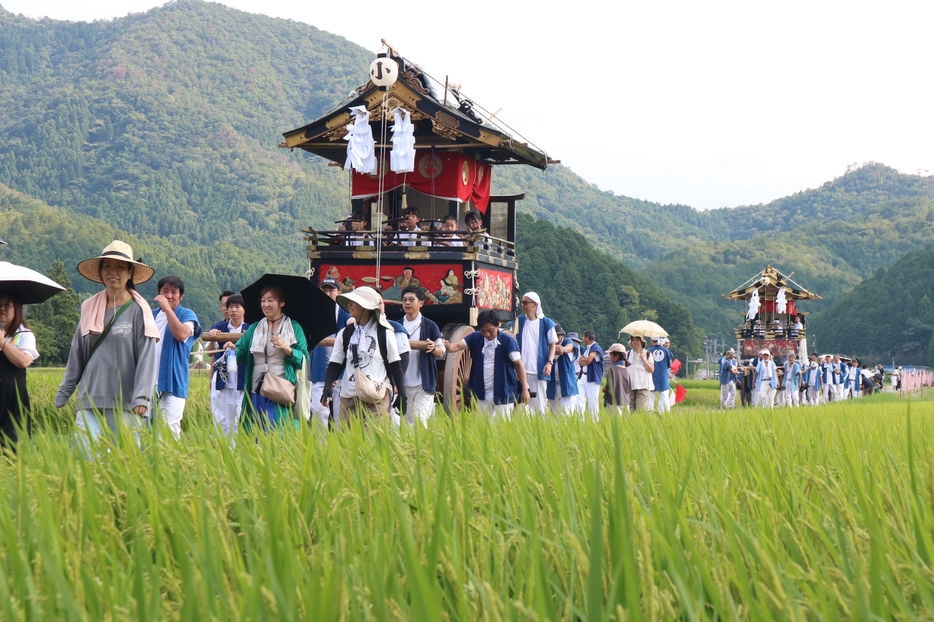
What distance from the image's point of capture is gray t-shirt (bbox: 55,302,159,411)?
524 centimetres

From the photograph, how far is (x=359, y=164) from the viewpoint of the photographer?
1384 centimetres

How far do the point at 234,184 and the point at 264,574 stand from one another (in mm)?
115055

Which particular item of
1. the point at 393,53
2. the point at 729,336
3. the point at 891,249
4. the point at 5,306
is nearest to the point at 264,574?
the point at 5,306

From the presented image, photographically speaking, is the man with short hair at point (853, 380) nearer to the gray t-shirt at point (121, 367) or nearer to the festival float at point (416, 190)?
the festival float at point (416, 190)

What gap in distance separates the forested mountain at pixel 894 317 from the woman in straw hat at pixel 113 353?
66.7m

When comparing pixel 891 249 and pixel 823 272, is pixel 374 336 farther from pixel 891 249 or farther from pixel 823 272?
pixel 891 249

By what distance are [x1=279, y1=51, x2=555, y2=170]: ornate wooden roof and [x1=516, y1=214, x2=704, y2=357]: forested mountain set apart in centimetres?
4740

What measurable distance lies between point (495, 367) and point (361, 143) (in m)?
5.96

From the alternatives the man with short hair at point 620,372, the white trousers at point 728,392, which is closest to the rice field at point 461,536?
the man with short hair at point 620,372

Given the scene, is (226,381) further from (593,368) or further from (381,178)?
(381,178)

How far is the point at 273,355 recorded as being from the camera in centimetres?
625

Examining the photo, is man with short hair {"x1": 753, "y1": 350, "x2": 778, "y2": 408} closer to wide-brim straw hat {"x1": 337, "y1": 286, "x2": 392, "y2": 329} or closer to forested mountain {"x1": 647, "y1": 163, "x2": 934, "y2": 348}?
wide-brim straw hat {"x1": 337, "y1": 286, "x2": 392, "y2": 329}

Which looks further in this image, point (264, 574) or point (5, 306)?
point (5, 306)

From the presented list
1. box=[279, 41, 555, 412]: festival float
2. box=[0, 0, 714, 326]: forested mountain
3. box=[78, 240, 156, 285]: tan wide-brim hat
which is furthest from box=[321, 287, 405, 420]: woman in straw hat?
box=[0, 0, 714, 326]: forested mountain
